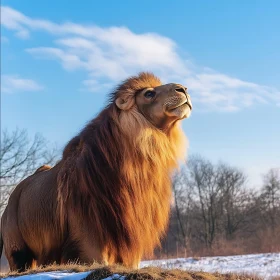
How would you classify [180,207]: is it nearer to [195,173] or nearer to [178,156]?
[195,173]

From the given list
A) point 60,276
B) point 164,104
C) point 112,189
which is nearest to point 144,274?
point 60,276

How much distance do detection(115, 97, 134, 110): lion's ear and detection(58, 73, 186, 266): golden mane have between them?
0.11 feet

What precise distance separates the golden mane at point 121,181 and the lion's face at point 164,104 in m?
0.11

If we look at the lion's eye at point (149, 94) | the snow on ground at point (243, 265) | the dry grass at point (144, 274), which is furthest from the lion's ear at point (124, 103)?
the snow on ground at point (243, 265)

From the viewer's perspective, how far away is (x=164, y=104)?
651 cm

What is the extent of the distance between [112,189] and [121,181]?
0.50 feet

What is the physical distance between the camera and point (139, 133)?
250 inches

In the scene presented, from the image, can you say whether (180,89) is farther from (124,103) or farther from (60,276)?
(60,276)

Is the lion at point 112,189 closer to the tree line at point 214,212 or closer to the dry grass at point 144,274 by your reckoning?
the dry grass at point 144,274

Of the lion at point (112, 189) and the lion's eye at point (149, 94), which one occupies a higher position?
the lion's eye at point (149, 94)

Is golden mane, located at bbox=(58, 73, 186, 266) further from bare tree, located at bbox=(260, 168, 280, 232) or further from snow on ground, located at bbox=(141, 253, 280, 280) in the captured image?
bare tree, located at bbox=(260, 168, 280, 232)

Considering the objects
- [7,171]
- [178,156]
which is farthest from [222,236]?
[178,156]

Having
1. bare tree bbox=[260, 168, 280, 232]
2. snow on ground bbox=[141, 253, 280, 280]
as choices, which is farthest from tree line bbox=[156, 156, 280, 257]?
snow on ground bbox=[141, 253, 280, 280]

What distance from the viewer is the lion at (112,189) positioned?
612 centimetres
